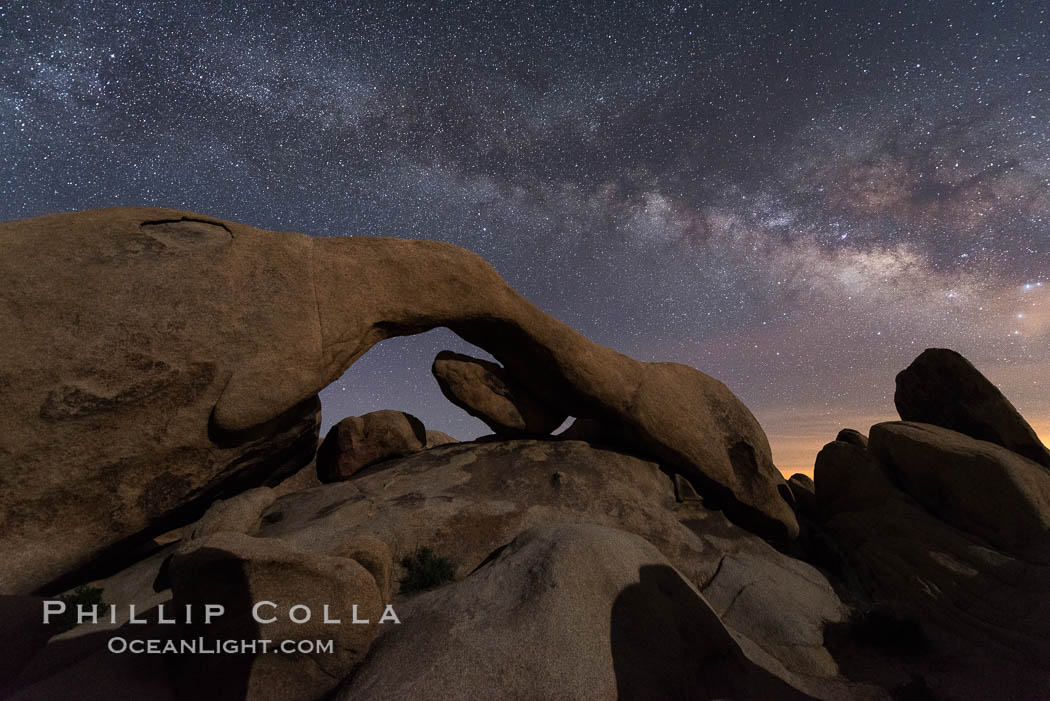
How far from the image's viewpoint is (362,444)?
14695mm

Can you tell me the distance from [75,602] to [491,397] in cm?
1043

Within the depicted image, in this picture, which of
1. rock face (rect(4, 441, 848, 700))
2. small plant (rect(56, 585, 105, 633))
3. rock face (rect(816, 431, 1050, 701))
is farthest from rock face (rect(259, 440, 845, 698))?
small plant (rect(56, 585, 105, 633))

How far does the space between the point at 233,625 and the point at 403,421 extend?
10.2 m

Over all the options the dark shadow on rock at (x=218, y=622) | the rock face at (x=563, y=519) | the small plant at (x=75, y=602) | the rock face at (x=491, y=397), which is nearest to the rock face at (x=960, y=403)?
the rock face at (x=563, y=519)

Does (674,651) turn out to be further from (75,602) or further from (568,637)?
(75,602)

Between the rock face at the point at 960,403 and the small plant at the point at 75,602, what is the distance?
957 inches

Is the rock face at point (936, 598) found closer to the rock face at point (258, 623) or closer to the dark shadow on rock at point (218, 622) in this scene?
the rock face at point (258, 623)

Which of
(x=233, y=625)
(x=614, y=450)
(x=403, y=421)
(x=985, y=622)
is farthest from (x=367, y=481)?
(x=985, y=622)

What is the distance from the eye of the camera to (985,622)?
10320 mm

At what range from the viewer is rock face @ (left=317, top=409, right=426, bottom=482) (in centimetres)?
1441

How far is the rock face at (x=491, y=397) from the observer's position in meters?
15.0

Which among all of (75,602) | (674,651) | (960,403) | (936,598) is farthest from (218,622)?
(960,403)

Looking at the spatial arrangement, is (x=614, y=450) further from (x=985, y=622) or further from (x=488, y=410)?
(x=985, y=622)

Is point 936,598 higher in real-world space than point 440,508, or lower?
higher
